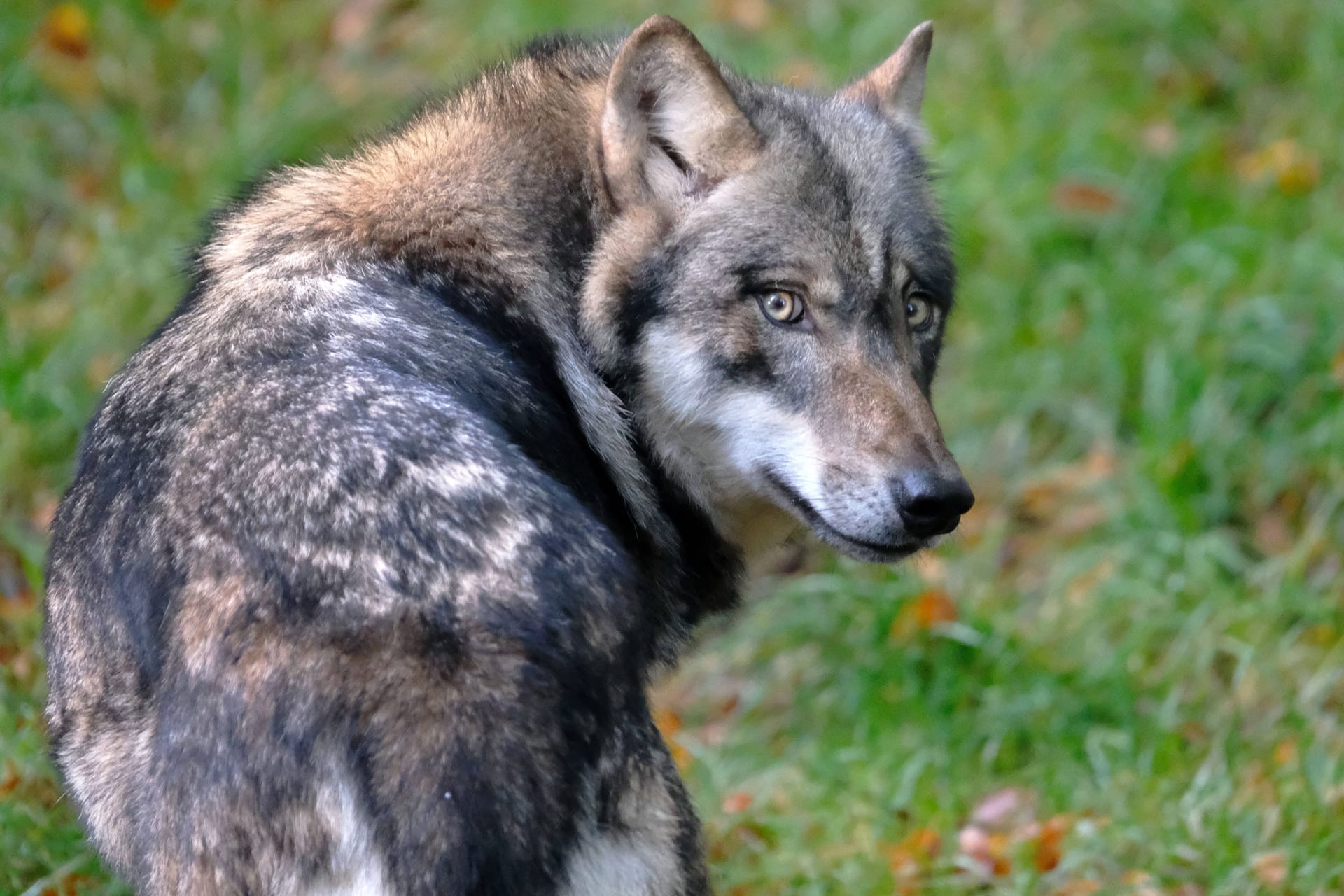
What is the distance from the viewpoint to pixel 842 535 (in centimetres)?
350

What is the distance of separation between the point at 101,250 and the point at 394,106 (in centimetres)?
190

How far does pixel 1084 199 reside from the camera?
7.54 m

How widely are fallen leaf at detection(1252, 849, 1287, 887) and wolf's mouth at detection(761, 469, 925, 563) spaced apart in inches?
66.8

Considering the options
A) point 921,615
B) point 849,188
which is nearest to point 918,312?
point 849,188

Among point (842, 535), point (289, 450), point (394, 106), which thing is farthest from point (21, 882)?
point (394, 106)

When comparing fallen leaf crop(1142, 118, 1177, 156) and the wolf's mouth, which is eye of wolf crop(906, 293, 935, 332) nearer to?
the wolf's mouth

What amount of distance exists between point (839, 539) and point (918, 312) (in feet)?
2.33

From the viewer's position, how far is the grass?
4656mm

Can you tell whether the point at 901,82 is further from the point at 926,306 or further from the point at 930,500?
the point at 930,500

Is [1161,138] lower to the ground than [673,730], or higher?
higher

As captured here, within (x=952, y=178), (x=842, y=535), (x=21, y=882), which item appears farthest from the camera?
(x=952, y=178)

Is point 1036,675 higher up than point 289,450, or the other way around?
point 289,450

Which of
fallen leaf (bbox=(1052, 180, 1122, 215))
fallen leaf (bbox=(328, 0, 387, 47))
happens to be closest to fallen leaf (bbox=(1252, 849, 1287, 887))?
fallen leaf (bbox=(1052, 180, 1122, 215))

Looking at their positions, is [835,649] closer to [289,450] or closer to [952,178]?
[952,178]
